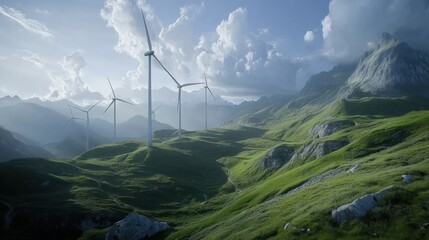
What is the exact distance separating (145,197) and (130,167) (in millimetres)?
57703

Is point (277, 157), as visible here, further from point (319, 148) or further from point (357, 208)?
point (357, 208)

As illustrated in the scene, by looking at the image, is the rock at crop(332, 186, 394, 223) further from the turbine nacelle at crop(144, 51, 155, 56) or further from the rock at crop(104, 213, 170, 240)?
the turbine nacelle at crop(144, 51, 155, 56)

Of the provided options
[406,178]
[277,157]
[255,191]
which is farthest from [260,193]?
[277,157]

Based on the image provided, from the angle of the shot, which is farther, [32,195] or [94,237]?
[32,195]

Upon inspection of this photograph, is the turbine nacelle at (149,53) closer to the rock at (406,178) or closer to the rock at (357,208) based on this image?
the rock at (406,178)

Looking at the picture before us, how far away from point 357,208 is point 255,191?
56.7m

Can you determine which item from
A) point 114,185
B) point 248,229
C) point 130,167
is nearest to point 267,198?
point 248,229

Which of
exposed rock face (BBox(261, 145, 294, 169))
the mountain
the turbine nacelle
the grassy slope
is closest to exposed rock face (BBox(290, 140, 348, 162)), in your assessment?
the mountain

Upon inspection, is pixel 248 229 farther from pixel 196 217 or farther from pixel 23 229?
pixel 23 229

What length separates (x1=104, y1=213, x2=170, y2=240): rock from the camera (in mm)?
69875

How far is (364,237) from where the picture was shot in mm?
35031

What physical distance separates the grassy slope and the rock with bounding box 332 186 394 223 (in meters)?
0.88

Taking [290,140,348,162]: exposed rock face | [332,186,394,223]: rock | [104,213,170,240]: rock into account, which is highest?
[290,140,348,162]: exposed rock face

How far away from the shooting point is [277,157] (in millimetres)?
151500
